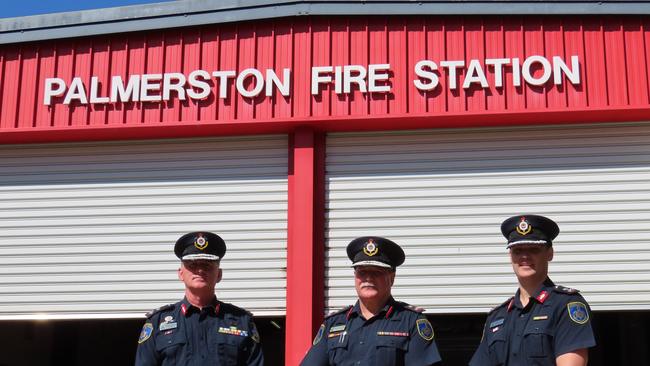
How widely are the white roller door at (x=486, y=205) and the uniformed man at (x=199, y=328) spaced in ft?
8.94

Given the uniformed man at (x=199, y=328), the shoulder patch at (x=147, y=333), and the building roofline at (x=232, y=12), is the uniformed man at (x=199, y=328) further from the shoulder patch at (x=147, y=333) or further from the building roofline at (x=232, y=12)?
the building roofline at (x=232, y=12)

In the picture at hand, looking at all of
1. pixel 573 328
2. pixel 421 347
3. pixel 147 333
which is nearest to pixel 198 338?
pixel 147 333

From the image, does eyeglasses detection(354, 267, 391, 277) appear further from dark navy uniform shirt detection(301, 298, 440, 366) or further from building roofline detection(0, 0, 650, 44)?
building roofline detection(0, 0, 650, 44)

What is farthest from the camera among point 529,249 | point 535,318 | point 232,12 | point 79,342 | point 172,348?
point 79,342

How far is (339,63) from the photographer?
23.9 ft

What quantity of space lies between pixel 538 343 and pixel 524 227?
0.57 meters

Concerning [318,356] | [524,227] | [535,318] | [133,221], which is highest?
[133,221]

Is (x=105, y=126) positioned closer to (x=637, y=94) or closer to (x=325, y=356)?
(x=325, y=356)

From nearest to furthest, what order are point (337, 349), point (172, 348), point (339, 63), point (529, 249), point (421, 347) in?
point (529, 249)
point (421, 347)
point (337, 349)
point (172, 348)
point (339, 63)

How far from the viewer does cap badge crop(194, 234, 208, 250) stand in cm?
439

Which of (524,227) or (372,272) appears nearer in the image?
(524,227)

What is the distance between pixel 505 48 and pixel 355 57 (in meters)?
1.33

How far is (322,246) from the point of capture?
7.12 metres

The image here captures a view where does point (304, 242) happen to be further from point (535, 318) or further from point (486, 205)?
point (535, 318)
